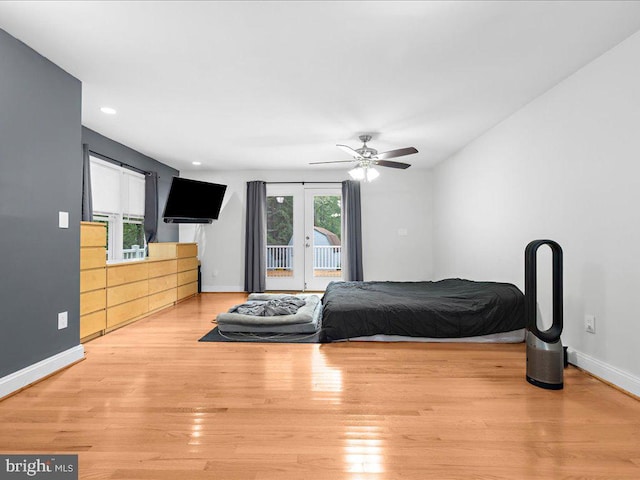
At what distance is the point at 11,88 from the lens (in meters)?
2.29

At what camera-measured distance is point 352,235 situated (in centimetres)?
643

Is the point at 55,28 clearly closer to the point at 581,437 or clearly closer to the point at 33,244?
the point at 33,244

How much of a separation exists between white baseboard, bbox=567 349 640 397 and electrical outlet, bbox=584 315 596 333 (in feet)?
0.70

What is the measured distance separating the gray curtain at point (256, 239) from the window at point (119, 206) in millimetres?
1881

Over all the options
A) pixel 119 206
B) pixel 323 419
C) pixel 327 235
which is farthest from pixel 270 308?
pixel 327 235

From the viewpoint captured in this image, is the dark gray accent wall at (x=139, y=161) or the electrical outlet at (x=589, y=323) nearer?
the electrical outlet at (x=589, y=323)

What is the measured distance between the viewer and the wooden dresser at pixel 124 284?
11.0 feet

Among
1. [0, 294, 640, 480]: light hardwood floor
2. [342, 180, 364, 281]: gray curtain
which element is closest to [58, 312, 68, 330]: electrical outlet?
[0, 294, 640, 480]: light hardwood floor

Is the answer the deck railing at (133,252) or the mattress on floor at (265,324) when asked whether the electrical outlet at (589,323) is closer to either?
the mattress on floor at (265,324)

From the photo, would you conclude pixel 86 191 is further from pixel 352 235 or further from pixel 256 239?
pixel 352 235

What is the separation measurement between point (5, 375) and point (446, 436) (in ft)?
9.59

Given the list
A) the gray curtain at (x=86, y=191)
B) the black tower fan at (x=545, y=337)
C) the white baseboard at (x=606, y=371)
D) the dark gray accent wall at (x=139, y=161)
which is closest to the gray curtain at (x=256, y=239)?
the dark gray accent wall at (x=139, y=161)

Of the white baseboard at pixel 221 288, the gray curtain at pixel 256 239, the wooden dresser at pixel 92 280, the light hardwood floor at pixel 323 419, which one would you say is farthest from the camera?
the white baseboard at pixel 221 288

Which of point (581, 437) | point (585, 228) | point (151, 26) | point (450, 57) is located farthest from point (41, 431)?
point (585, 228)
